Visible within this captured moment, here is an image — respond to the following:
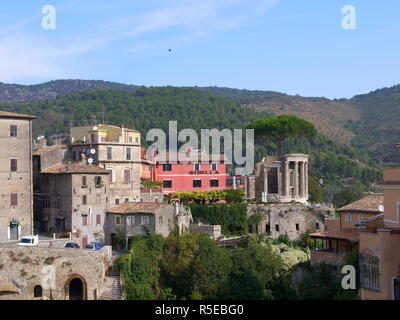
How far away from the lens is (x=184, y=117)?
5192 inches

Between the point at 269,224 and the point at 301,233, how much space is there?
134 inches

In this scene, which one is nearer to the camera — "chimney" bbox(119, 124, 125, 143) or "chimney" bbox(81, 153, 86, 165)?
"chimney" bbox(81, 153, 86, 165)

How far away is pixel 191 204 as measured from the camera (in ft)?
199

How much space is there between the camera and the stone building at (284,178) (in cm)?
6925

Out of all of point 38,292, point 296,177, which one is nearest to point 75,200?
point 38,292

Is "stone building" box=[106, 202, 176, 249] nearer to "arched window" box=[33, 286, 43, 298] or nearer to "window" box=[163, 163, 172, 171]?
"arched window" box=[33, 286, 43, 298]

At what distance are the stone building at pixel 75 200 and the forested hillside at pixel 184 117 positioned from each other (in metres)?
53.8

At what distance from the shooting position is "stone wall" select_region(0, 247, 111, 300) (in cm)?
4500

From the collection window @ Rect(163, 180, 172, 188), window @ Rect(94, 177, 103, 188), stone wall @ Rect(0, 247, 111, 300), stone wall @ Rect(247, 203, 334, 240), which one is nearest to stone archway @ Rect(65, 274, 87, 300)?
stone wall @ Rect(0, 247, 111, 300)

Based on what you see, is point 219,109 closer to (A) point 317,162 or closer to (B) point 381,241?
(A) point 317,162

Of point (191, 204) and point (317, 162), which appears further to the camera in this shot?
point (317, 162)

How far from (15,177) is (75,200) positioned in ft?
17.5

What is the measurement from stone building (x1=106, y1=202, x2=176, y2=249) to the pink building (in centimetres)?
1281

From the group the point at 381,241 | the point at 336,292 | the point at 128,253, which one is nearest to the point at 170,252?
the point at 128,253
